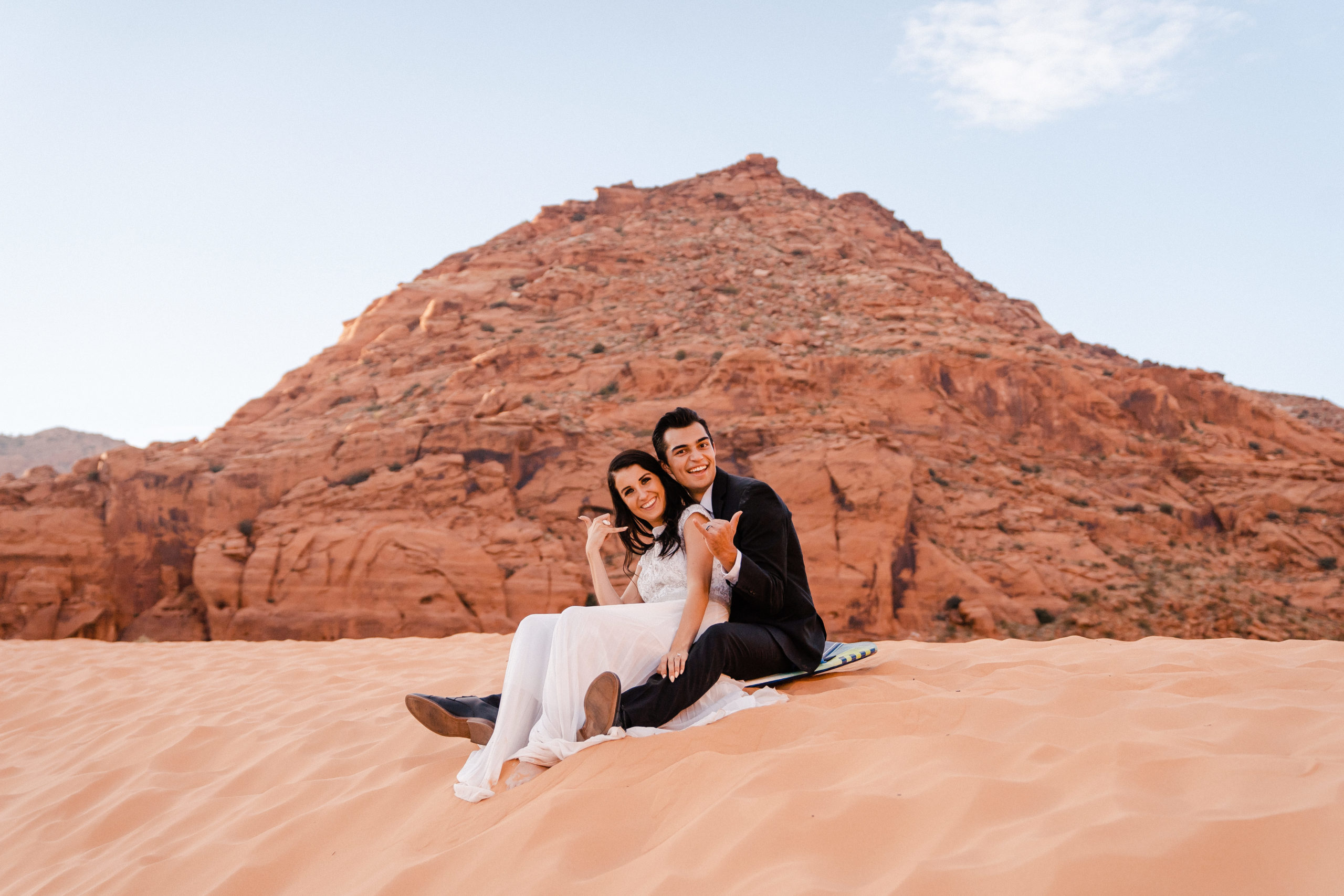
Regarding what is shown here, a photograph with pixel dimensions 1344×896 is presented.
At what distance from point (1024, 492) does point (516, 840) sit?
21046 millimetres

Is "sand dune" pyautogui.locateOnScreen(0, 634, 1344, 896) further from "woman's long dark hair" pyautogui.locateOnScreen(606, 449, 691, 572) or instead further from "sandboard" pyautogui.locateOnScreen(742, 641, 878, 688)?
"woman's long dark hair" pyautogui.locateOnScreen(606, 449, 691, 572)

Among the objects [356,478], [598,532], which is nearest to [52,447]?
[356,478]

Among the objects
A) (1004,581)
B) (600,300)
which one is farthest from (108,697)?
(600,300)

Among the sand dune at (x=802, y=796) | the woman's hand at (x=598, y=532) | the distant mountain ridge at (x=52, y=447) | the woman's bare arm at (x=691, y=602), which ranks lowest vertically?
the sand dune at (x=802, y=796)

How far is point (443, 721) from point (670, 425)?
1.78 metres

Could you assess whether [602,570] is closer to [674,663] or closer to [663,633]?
[663,633]

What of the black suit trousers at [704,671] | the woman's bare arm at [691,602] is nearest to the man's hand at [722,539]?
the woman's bare arm at [691,602]

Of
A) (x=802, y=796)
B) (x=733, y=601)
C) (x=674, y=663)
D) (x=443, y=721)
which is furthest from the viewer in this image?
(x=733, y=601)

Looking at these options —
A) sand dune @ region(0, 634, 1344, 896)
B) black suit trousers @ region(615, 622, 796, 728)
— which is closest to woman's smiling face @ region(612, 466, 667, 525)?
black suit trousers @ region(615, 622, 796, 728)

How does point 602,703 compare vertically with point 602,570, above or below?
below

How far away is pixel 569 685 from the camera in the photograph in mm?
3189

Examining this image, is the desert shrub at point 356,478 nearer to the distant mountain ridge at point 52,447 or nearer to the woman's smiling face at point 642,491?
the woman's smiling face at point 642,491

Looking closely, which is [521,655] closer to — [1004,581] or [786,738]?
[786,738]

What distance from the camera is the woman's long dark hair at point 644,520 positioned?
3.86 m
